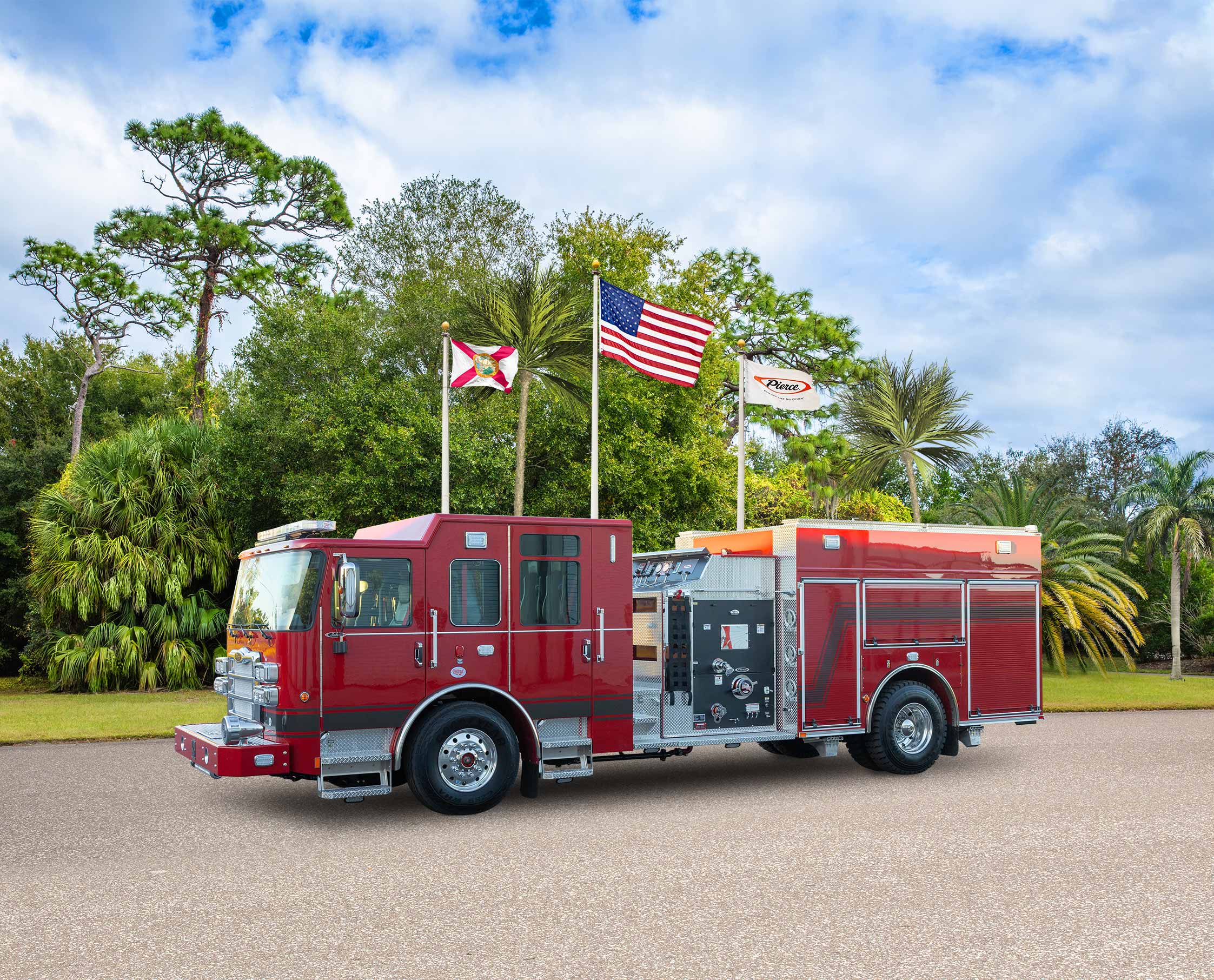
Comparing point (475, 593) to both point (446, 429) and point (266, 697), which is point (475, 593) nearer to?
point (266, 697)

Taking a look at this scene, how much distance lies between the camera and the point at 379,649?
9117 millimetres

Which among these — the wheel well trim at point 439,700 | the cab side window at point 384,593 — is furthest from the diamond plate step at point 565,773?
the cab side window at point 384,593

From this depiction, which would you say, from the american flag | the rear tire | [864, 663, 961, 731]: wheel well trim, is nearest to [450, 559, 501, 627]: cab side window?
[864, 663, 961, 731]: wheel well trim

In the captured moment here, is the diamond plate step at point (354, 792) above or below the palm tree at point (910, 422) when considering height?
below

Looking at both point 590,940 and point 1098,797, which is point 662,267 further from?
point 590,940

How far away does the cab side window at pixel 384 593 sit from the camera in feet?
30.0

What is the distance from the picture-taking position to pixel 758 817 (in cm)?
935

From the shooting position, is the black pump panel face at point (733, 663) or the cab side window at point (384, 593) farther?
the black pump panel face at point (733, 663)

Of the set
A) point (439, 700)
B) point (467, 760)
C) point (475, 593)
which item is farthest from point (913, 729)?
point (439, 700)

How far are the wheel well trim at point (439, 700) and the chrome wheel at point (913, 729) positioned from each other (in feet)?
14.1

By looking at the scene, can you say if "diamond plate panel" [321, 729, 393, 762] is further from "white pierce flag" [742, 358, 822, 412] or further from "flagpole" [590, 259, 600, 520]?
"white pierce flag" [742, 358, 822, 412]

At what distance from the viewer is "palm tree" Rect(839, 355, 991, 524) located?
23656 millimetres

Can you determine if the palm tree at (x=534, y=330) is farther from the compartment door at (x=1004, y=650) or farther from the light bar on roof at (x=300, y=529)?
the light bar on roof at (x=300, y=529)

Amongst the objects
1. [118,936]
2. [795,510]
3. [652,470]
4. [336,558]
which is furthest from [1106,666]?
[118,936]
